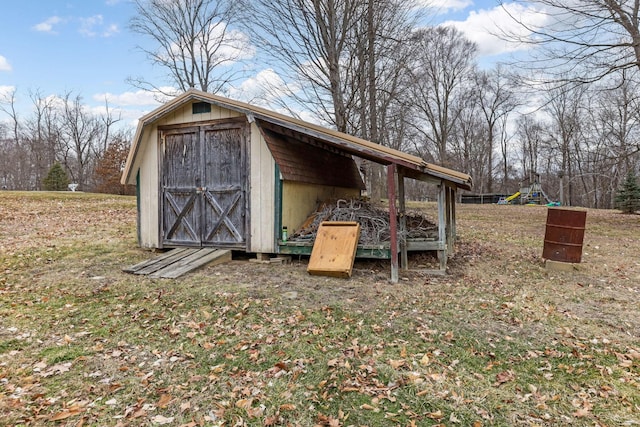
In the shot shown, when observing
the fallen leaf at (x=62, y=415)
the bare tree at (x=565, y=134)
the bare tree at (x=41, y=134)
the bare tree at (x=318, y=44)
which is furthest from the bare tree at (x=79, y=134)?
the bare tree at (x=565, y=134)

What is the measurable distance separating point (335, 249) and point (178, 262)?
2873mm

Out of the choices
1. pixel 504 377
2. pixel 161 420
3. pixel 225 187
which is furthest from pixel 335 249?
pixel 161 420

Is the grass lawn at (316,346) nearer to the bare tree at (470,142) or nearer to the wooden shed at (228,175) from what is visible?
the wooden shed at (228,175)

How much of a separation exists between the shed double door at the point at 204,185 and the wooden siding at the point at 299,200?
→ 33.1 inches

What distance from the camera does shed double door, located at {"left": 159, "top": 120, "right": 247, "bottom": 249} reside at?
23.4 ft

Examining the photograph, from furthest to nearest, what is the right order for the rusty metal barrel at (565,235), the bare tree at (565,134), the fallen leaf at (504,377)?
the bare tree at (565,134) → the rusty metal barrel at (565,235) → the fallen leaf at (504,377)

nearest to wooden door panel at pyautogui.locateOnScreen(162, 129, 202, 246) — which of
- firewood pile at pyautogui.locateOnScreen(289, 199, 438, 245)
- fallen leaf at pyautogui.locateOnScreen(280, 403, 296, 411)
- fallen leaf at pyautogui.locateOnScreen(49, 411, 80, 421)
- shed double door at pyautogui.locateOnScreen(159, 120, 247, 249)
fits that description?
shed double door at pyautogui.locateOnScreen(159, 120, 247, 249)

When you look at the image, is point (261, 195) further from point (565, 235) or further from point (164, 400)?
point (565, 235)

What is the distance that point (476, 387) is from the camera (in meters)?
3.06

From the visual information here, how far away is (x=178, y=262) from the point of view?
6.60 meters

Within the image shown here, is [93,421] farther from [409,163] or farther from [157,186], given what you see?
[157,186]

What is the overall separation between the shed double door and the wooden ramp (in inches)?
9.6

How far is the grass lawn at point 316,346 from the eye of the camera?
279 cm

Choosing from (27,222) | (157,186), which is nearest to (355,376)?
(157,186)
